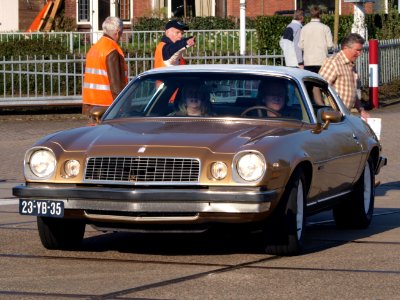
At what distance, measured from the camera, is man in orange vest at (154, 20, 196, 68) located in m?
14.0

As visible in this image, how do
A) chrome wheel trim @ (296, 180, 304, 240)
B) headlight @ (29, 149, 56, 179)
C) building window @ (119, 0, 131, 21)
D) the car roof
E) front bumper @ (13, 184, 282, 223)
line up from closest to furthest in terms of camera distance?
front bumper @ (13, 184, 282, 223)
headlight @ (29, 149, 56, 179)
chrome wheel trim @ (296, 180, 304, 240)
the car roof
building window @ (119, 0, 131, 21)

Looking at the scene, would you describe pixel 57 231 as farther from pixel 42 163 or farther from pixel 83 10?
pixel 83 10

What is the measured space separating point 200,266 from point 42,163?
1419mm

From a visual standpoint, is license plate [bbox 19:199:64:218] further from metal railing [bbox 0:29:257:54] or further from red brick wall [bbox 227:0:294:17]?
red brick wall [bbox 227:0:294:17]

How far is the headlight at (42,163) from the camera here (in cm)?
903

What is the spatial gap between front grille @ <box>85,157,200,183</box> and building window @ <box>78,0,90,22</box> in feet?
103

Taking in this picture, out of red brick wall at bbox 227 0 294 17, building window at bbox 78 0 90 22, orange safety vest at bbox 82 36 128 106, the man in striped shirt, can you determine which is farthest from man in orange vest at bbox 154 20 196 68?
red brick wall at bbox 227 0 294 17

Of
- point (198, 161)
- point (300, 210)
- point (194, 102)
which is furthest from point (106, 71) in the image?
point (198, 161)

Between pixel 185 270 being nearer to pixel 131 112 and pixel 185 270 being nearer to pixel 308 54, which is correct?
pixel 131 112

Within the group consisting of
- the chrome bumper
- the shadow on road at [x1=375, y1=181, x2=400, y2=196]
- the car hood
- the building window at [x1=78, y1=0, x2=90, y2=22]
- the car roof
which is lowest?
the shadow on road at [x1=375, y1=181, x2=400, y2=196]

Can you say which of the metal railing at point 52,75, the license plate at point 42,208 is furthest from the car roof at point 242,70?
the metal railing at point 52,75

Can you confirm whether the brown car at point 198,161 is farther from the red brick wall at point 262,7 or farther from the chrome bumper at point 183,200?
the red brick wall at point 262,7

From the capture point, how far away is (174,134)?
912 cm

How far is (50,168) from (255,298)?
2290mm
